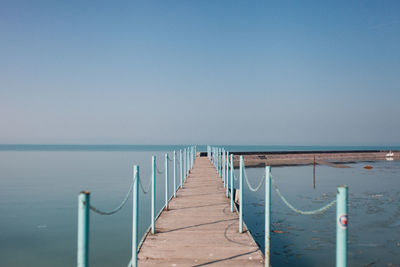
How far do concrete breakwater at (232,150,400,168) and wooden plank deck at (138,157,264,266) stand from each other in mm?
29536

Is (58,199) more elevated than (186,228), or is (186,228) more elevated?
(186,228)

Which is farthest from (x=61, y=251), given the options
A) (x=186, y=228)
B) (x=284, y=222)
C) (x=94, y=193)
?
(x=94, y=193)

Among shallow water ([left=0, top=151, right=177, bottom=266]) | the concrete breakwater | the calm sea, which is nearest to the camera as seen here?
the calm sea

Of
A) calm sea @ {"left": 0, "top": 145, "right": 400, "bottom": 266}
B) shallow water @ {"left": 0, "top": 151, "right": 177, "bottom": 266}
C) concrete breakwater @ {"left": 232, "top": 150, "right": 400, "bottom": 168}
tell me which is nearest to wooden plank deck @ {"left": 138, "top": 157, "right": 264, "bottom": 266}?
calm sea @ {"left": 0, "top": 145, "right": 400, "bottom": 266}

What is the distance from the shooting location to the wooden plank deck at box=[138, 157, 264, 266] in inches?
193

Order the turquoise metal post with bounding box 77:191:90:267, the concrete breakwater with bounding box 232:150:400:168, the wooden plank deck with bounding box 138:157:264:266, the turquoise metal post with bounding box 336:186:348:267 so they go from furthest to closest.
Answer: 1. the concrete breakwater with bounding box 232:150:400:168
2. the wooden plank deck with bounding box 138:157:264:266
3. the turquoise metal post with bounding box 336:186:348:267
4. the turquoise metal post with bounding box 77:191:90:267

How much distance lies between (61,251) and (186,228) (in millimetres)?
4310

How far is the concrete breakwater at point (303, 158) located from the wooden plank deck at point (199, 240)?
29.5m

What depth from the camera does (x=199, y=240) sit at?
5883mm

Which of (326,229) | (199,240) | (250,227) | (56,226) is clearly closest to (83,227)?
(199,240)

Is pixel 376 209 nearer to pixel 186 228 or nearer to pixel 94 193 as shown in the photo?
pixel 186 228

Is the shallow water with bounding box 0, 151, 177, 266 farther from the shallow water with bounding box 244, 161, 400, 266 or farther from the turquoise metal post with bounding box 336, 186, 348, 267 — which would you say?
the turquoise metal post with bounding box 336, 186, 348, 267

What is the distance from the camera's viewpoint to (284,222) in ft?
36.3

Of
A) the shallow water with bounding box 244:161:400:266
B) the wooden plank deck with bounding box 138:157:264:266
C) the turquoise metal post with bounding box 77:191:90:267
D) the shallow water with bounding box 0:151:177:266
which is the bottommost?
the shallow water with bounding box 0:151:177:266
